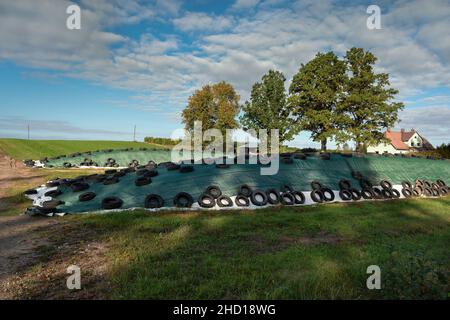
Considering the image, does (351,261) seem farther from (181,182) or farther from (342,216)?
(181,182)

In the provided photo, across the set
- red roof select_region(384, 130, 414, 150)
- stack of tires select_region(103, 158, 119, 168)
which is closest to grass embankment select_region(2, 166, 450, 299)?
stack of tires select_region(103, 158, 119, 168)

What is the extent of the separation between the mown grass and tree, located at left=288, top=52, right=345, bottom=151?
32.2 m

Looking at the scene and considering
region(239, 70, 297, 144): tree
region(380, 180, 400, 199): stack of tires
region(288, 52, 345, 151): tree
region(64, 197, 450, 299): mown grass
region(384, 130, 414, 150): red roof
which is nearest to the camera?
region(64, 197, 450, 299): mown grass

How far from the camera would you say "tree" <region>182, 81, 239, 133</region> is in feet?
198

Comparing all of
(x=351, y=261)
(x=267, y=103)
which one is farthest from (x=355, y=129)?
(x=351, y=261)

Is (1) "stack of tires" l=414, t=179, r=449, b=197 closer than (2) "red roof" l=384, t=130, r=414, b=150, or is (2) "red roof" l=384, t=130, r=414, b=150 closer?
(1) "stack of tires" l=414, t=179, r=449, b=197

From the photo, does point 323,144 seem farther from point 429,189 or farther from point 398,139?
point 398,139

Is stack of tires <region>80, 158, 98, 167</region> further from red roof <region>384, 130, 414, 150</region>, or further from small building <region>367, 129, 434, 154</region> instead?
small building <region>367, 129, 434, 154</region>

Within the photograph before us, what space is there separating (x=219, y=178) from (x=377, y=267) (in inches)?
378

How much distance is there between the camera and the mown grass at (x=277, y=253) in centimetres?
537

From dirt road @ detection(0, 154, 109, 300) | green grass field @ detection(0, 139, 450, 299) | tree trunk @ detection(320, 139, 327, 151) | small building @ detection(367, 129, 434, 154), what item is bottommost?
dirt road @ detection(0, 154, 109, 300)

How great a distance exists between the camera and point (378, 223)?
10945 mm

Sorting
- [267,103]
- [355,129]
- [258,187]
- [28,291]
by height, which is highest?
[267,103]

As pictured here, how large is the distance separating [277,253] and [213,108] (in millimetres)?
56776
